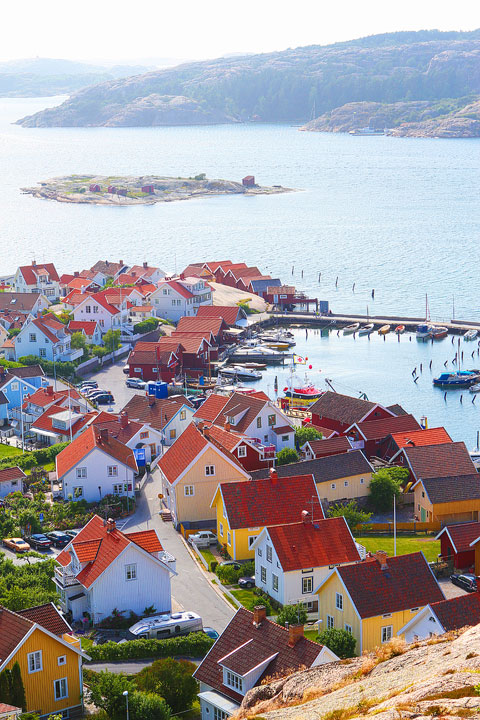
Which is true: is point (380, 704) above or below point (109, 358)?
above

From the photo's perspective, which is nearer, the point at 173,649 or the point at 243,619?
the point at 243,619

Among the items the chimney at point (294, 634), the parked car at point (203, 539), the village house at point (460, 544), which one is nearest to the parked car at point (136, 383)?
the parked car at point (203, 539)

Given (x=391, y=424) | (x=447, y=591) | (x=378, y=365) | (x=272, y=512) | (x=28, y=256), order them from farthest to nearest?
(x=28, y=256) → (x=378, y=365) → (x=391, y=424) → (x=272, y=512) → (x=447, y=591)

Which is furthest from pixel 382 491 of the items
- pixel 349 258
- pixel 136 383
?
pixel 349 258

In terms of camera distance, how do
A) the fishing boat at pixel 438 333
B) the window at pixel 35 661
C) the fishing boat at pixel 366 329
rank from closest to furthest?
the window at pixel 35 661, the fishing boat at pixel 438 333, the fishing boat at pixel 366 329

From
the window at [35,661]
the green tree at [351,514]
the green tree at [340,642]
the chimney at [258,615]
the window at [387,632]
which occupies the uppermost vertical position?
the chimney at [258,615]

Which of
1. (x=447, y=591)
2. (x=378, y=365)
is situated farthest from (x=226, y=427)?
(x=378, y=365)

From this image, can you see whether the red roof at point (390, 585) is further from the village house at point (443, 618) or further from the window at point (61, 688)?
the window at point (61, 688)

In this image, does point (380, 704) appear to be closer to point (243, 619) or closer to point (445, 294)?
point (243, 619)
